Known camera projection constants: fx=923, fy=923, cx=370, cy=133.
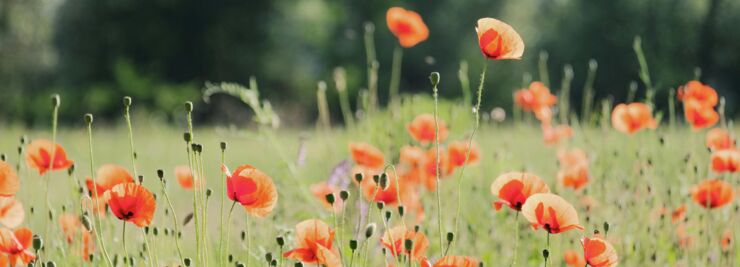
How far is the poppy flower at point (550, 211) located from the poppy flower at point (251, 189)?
0.49 metres

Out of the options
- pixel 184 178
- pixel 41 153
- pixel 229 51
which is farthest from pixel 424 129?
pixel 229 51

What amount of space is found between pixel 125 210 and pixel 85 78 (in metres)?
18.7

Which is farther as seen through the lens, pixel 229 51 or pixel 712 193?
pixel 229 51

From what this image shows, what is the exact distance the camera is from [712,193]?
2.58 meters

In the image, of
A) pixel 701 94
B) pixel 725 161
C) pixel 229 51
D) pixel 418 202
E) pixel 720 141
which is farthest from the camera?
pixel 229 51

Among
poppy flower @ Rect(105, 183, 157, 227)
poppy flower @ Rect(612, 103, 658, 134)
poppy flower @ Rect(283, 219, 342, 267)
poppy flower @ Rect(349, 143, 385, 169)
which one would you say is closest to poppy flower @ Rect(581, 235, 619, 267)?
poppy flower @ Rect(283, 219, 342, 267)

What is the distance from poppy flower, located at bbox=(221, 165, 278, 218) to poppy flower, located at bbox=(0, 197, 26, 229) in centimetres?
65

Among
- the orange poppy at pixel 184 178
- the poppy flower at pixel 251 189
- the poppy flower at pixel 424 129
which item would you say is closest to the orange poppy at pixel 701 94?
the poppy flower at pixel 424 129

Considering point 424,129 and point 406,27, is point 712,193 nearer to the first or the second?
point 424,129

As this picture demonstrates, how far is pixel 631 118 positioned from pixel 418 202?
2.53 feet

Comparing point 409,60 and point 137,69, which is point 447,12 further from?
point 137,69

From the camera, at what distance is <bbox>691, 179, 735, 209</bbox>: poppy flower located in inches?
101

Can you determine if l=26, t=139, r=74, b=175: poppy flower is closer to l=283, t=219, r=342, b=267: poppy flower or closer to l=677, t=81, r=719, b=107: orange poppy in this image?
l=283, t=219, r=342, b=267: poppy flower

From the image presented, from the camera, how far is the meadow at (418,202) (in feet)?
5.75
